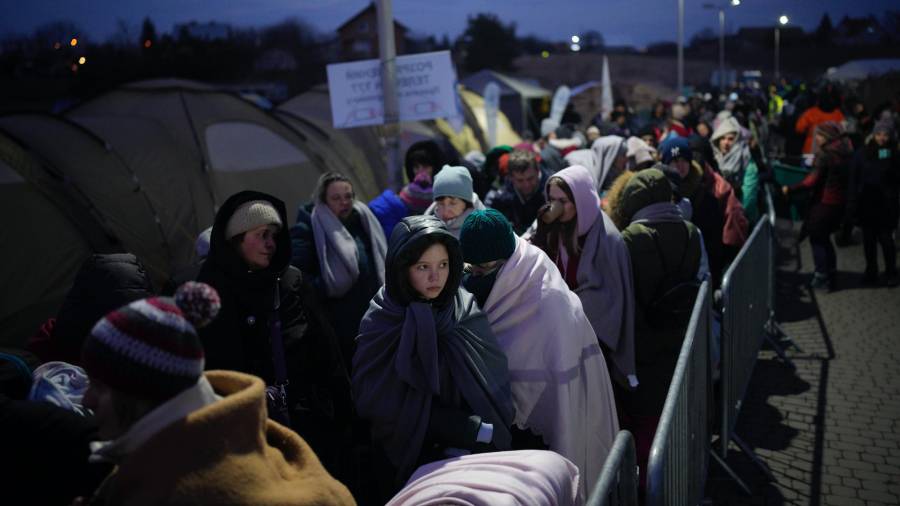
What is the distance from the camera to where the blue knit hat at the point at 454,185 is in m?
5.36

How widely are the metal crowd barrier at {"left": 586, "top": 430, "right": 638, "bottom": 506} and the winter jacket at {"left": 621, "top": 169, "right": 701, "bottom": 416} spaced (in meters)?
2.22

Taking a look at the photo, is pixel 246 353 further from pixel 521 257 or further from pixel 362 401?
pixel 521 257

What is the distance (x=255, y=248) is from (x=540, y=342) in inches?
54.6

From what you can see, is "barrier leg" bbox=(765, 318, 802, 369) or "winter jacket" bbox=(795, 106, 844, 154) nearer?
"barrier leg" bbox=(765, 318, 802, 369)

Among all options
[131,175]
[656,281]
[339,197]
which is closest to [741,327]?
[656,281]

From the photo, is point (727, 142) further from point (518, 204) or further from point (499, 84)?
point (499, 84)

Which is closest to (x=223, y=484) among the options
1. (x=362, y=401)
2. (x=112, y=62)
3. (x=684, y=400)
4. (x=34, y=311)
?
(x=362, y=401)

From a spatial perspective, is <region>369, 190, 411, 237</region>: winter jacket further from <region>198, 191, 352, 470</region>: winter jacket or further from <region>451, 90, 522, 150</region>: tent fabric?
<region>451, 90, 522, 150</region>: tent fabric

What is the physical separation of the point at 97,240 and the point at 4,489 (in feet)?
20.1

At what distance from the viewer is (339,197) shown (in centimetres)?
548

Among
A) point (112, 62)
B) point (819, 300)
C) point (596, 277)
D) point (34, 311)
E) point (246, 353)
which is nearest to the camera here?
point (246, 353)

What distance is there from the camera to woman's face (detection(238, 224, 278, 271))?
11.3ft

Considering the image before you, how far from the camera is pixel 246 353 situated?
339 cm

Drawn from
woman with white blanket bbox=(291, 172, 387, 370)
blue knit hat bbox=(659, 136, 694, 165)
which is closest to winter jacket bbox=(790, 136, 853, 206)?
blue knit hat bbox=(659, 136, 694, 165)
